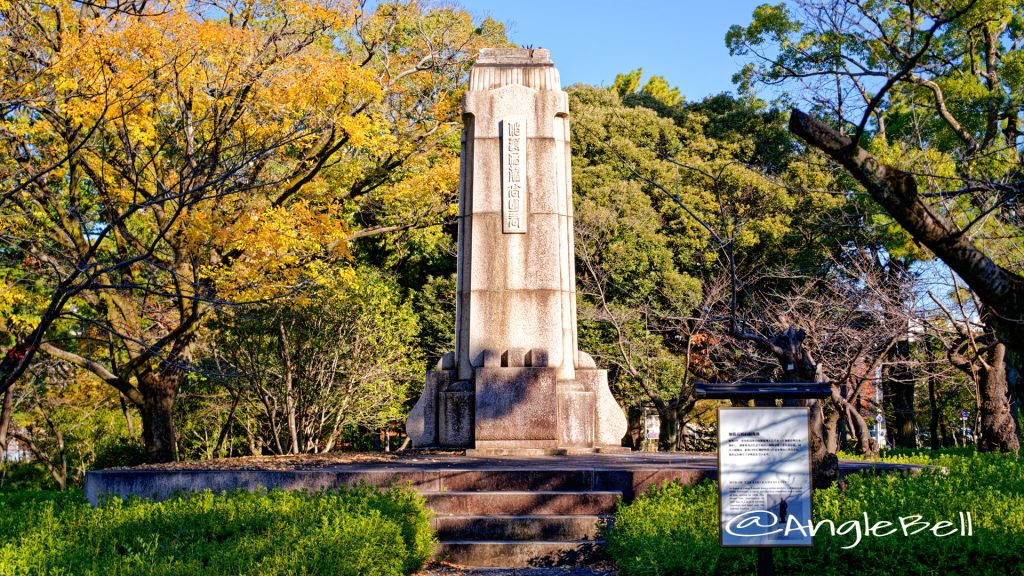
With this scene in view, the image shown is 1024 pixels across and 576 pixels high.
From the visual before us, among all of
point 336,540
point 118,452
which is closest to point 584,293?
point 118,452

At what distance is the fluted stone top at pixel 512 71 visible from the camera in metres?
12.1

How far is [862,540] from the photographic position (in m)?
5.85

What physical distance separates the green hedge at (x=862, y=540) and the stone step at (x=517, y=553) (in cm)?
31

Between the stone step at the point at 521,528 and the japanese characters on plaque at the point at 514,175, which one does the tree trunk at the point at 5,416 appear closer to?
the japanese characters on plaque at the point at 514,175

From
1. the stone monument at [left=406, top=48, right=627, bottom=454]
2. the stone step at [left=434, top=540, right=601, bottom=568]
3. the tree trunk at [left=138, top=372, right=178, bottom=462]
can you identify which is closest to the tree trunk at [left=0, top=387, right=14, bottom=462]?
the tree trunk at [left=138, top=372, right=178, bottom=462]

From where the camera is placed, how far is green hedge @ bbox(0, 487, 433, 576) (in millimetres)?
5242

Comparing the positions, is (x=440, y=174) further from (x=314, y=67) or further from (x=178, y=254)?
(x=178, y=254)

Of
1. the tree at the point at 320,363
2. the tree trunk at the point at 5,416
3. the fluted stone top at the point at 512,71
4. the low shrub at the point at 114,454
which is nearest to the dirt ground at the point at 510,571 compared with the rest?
the fluted stone top at the point at 512,71

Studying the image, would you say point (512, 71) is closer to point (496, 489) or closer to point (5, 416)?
point (496, 489)

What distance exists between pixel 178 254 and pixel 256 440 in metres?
12.3

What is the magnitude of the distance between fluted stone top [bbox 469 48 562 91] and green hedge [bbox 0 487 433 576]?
20.1ft

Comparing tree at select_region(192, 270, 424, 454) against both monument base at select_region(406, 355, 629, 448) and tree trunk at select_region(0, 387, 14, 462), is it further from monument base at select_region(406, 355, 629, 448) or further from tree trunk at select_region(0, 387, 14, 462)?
monument base at select_region(406, 355, 629, 448)

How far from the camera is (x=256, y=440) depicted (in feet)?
76.2

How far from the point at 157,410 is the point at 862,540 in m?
11.5
